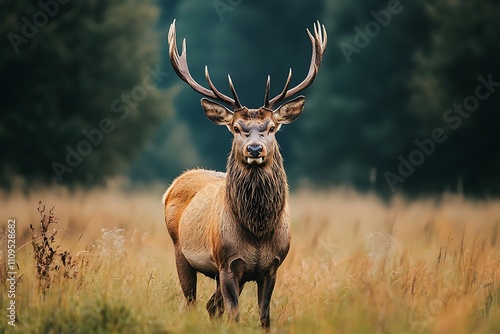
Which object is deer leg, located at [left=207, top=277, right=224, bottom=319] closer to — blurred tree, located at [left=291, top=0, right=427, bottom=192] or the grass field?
the grass field

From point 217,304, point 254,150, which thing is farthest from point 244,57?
point 254,150

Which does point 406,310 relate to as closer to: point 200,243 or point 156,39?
point 200,243

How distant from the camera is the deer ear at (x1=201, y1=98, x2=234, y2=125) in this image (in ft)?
23.0

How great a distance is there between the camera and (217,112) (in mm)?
7039

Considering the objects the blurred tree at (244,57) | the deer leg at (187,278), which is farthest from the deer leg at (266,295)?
the blurred tree at (244,57)

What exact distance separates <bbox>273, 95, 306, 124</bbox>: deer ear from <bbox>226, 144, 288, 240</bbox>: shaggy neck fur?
369 mm

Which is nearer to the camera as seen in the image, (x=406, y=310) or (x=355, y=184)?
(x=406, y=310)

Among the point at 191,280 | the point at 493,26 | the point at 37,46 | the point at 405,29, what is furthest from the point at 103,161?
the point at 191,280

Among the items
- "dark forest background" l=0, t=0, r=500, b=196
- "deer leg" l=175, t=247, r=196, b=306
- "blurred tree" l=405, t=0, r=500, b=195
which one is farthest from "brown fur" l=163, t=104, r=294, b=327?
"blurred tree" l=405, t=0, r=500, b=195

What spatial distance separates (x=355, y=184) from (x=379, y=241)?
2137 centimetres

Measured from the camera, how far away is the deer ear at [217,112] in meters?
7.00

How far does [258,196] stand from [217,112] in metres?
0.89

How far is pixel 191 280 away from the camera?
24.8 ft

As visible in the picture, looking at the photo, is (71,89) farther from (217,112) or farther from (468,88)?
(217,112)
